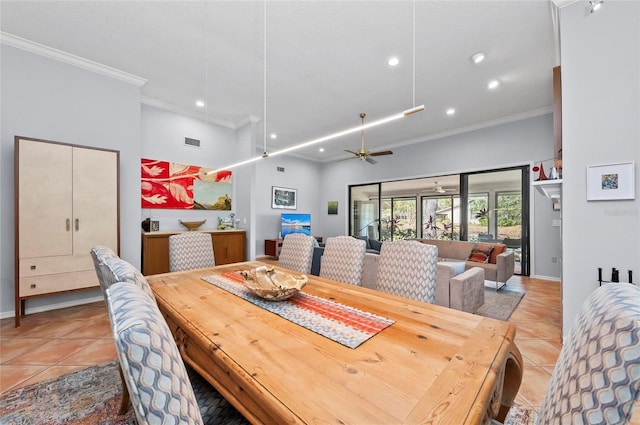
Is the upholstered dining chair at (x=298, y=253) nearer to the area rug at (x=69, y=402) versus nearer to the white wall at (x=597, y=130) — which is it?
the area rug at (x=69, y=402)

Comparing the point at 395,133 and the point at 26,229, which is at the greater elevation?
the point at 395,133

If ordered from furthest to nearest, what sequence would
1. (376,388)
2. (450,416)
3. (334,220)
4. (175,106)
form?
(334,220) → (175,106) → (376,388) → (450,416)

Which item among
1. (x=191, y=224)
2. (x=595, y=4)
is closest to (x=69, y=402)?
(x=191, y=224)

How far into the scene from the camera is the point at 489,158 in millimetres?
5230

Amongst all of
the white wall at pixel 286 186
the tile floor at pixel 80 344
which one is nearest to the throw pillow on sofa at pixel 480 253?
the tile floor at pixel 80 344

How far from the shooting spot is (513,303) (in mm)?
3477

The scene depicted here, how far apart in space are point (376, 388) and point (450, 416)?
0.62 ft

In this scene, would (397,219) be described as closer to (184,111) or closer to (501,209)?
(501,209)

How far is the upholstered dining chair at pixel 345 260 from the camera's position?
214 centimetres

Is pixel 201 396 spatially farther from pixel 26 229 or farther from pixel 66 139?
pixel 66 139

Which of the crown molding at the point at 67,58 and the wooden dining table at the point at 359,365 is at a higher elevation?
the crown molding at the point at 67,58

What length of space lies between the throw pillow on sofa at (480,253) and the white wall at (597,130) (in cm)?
244

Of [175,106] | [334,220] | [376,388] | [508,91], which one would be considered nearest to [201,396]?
[376,388]

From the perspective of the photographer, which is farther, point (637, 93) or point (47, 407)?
point (637, 93)
